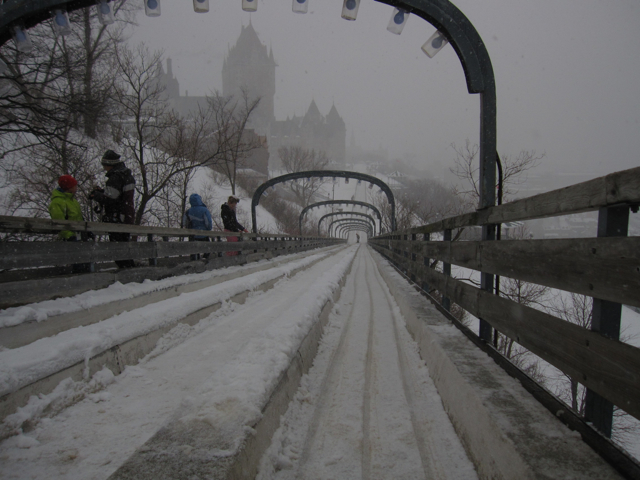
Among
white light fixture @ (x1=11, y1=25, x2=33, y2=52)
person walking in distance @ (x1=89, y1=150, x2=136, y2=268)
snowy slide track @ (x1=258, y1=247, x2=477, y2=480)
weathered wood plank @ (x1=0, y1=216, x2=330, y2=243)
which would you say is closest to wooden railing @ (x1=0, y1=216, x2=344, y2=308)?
weathered wood plank @ (x1=0, y1=216, x2=330, y2=243)

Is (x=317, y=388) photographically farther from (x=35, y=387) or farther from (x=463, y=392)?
(x=35, y=387)

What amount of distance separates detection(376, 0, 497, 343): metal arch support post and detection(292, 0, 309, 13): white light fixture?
1.79 metres

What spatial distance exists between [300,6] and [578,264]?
5.39 m

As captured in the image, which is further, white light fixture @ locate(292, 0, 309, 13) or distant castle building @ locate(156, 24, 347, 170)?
distant castle building @ locate(156, 24, 347, 170)

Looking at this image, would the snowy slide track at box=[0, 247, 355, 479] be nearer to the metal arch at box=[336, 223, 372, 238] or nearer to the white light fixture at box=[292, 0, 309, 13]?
the white light fixture at box=[292, 0, 309, 13]

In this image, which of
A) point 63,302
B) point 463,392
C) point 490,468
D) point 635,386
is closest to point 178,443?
point 490,468

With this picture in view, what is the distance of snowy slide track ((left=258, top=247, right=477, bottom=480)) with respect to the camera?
61.1 inches

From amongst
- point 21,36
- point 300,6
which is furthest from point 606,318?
point 21,36

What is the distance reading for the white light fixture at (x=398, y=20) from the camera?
14.8 feet

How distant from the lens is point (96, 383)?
2234 millimetres

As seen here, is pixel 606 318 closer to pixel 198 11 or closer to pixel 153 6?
pixel 198 11

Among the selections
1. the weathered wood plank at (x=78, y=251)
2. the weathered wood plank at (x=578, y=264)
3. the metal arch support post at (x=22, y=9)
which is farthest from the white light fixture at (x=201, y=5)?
the weathered wood plank at (x=578, y=264)

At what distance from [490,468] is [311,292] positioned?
334 cm

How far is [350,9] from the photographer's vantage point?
496cm
